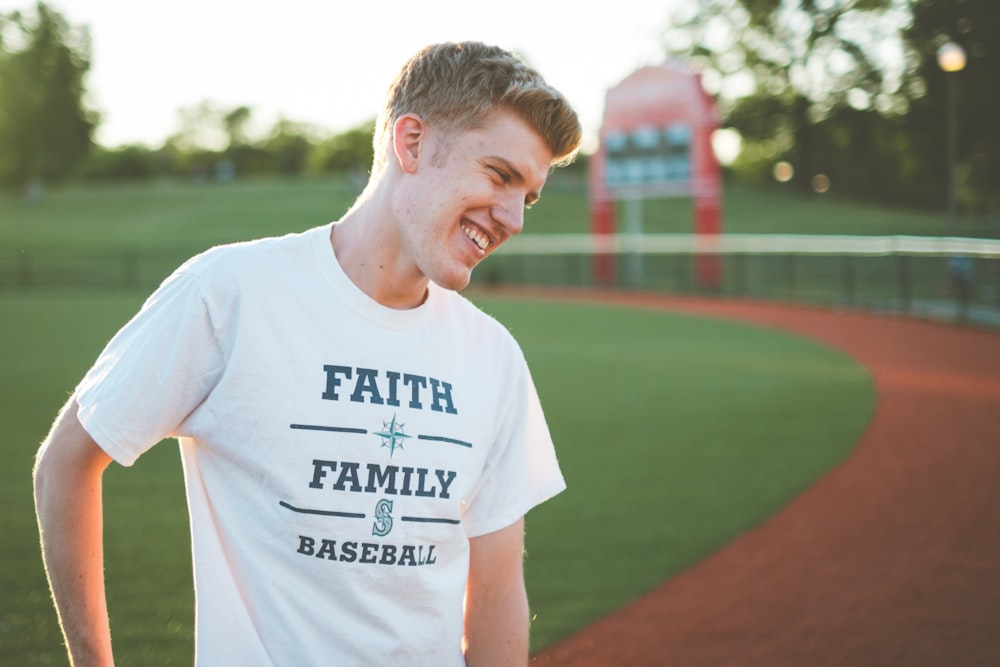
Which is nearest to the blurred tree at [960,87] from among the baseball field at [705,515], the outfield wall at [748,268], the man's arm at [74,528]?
the baseball field at [705,515]

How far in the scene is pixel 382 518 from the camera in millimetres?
1832

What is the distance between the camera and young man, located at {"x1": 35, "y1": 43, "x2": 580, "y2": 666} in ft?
5.85

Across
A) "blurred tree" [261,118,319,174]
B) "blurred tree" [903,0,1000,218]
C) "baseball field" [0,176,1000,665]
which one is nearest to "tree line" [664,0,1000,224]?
"blurred tree" [903,0,1000,218]

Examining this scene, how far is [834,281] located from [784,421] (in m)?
18.5

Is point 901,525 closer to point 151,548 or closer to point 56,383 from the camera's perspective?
point 151,548

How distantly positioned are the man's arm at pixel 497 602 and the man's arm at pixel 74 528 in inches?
29.9

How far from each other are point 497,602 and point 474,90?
1.10 m

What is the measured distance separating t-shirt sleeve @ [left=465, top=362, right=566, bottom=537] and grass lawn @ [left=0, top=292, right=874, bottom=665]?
2.47m

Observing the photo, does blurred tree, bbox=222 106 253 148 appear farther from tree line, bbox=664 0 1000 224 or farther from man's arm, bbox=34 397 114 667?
man's arm, bbox=34 397 114 667

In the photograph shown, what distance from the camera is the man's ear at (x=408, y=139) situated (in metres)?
1.86

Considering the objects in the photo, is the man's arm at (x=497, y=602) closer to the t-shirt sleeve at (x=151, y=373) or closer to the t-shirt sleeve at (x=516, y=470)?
the t-shirt sleeve at (x=516, y=470)

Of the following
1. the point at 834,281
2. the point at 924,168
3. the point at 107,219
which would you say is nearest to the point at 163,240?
the point at 107,219

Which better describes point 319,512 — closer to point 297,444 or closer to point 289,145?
point 297,444

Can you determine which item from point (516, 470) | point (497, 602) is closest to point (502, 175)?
point (516, 470)
